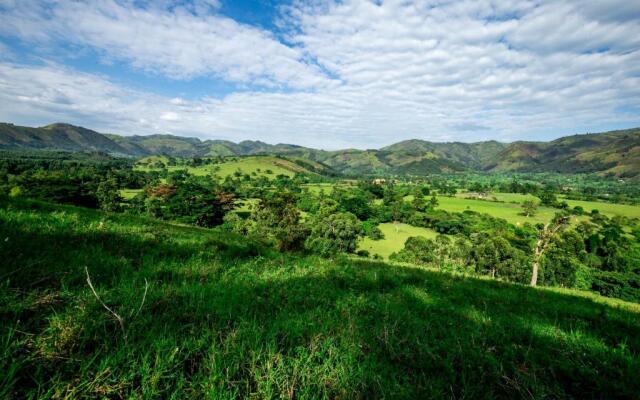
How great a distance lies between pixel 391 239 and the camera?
10356 cm

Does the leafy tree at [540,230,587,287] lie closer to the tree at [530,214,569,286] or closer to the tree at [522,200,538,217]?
the tree at [530,214,569,286]

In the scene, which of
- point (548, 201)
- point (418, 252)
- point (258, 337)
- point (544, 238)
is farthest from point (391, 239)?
point (548, 201)

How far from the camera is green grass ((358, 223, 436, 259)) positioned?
88000 millimetres

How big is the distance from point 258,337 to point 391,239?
104900mm

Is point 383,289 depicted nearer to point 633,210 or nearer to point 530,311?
point 530,311

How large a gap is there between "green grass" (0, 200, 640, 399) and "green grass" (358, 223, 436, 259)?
7592 centimetres

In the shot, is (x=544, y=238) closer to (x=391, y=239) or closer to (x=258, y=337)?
(x=258, y=337)

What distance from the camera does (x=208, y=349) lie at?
9.20ft

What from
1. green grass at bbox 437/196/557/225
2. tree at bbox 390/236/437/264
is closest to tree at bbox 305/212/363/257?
tree at bbox 390/236/437/264

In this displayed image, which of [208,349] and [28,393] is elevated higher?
[28,393]

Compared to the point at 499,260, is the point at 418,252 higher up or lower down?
lower down

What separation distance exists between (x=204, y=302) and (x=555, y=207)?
212231 mm

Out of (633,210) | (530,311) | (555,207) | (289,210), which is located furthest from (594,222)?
(530,311)

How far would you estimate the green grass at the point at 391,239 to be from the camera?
88.0 metres
